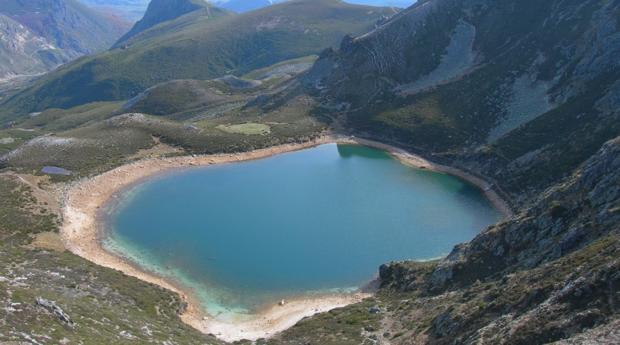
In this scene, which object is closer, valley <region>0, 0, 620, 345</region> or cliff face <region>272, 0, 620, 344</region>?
cliff face <region>272, 0, 620, 344</region>

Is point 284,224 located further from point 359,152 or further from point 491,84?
point 491,84

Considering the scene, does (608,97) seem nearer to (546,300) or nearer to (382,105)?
(382,105)

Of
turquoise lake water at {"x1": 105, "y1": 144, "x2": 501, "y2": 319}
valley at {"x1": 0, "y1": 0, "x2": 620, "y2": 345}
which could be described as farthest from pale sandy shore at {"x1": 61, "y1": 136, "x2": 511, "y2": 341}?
turquoise lake water at {"x1": 105, "y1": 144, "x2": 501, "y2": 319}

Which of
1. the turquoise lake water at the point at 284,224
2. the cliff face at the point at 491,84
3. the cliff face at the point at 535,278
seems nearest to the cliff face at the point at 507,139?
the cliff face at the point at 535,278

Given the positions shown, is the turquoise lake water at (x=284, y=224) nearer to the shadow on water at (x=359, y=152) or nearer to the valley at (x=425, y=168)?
the valley at (x=425, y=168)

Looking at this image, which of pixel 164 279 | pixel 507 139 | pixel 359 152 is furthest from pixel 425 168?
pixel 164 279

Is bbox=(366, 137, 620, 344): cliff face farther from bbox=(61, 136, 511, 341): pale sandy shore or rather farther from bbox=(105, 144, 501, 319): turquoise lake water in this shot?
bbox=(105, 144, 501, 319): turquoise lake water

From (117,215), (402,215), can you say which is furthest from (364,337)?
(117,215)

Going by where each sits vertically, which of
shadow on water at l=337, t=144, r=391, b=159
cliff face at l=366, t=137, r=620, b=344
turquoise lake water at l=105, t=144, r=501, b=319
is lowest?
cliff face at l=366, t=137, r=620, b=344
